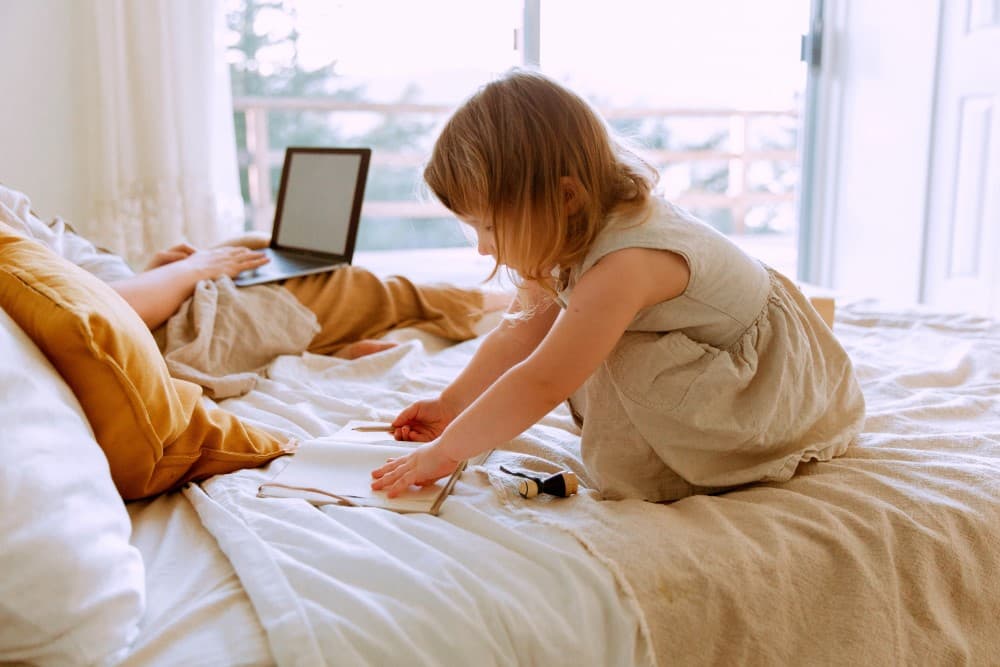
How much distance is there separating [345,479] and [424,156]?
263 cm

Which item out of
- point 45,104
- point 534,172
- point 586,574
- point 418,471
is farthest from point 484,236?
point 45,104

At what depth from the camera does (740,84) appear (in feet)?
13.8

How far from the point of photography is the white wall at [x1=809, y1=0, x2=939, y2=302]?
309 centimetres

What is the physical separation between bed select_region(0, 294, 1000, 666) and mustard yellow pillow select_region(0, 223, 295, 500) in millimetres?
36

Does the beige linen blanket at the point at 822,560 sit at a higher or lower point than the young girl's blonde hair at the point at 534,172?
lower

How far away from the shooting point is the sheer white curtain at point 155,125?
248cm

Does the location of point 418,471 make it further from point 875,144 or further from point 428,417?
point 875,144

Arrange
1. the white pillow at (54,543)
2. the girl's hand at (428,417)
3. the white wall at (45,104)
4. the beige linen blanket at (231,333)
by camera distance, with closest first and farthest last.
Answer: the white pillow at (54,543)
the girl's hand at (428,417)
the beige linen blanket at (231,333)
the white wall at (45,104)

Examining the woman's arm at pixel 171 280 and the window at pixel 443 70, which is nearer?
the woman's arm at pixel 171 280

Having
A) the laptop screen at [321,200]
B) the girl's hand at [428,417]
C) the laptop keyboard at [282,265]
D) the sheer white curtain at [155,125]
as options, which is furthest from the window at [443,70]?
the girl's hand at [428,417]

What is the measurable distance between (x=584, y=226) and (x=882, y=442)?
1.47 feet

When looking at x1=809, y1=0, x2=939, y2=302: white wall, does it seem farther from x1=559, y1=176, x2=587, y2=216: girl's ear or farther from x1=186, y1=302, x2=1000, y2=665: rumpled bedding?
x1=559, y1=176, x2=587, y2=216: girl's ear

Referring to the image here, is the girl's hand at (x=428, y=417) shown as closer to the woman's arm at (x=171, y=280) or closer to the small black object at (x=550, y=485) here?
the small black object at (x=550, y=485)

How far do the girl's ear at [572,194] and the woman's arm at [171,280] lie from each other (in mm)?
834
